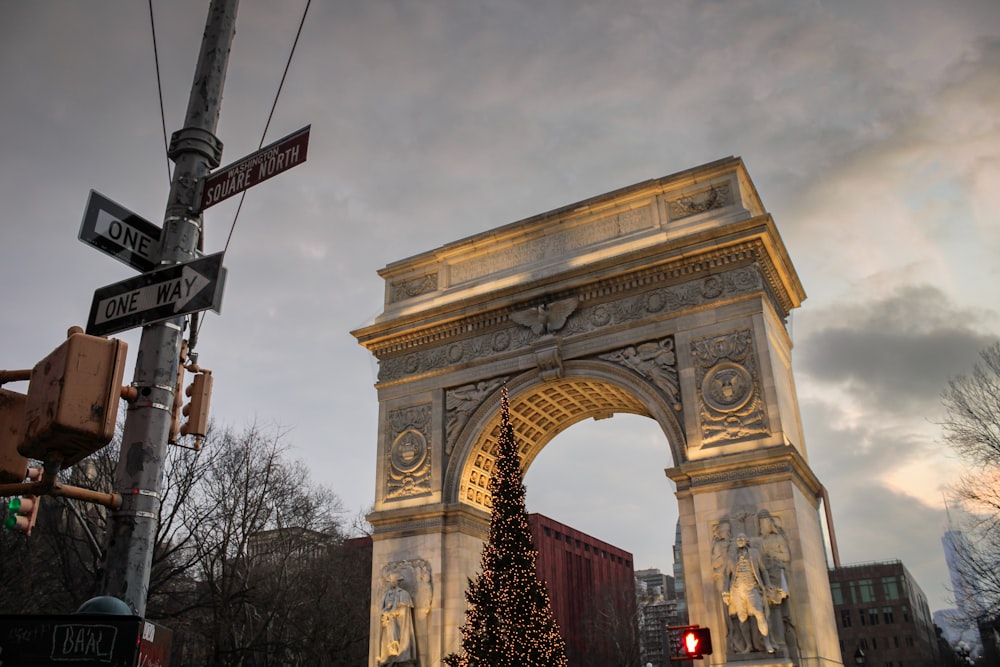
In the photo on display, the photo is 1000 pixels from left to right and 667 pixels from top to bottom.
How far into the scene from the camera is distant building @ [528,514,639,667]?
66500 mm

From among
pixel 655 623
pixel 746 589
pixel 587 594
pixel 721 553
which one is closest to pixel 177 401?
pixel 746 589

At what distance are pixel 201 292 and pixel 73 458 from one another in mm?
1206

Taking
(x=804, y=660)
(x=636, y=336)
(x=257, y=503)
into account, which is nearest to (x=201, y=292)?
(x=804, y=660)

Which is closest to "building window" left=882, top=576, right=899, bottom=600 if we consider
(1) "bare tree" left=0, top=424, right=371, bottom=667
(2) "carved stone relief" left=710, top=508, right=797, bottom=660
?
(1) "bare tree" left=0, top=424, right=371, bottom=667

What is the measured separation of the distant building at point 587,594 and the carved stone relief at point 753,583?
127ft

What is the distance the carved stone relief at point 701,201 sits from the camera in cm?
2583

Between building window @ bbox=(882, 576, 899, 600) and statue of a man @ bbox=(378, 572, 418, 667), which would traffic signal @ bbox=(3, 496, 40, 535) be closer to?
statue of a man @ bbox=(378, 572, 418, 667)

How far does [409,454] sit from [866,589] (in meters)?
83.5

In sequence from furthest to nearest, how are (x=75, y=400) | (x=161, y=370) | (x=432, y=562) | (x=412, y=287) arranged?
(x=412, y=287)
(x=432, y=562)
(x=161, y=370)
(x=75, y=400)

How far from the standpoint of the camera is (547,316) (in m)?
26.8

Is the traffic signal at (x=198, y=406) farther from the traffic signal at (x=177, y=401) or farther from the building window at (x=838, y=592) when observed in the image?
the building window at (x=838, y=592)

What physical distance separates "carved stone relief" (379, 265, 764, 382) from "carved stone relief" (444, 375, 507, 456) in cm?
94

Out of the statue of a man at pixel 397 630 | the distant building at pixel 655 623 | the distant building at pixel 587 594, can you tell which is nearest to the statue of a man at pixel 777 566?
the statue of a man at pixel 397 630

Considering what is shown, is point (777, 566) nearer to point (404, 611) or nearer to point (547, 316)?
point (547, 316)
